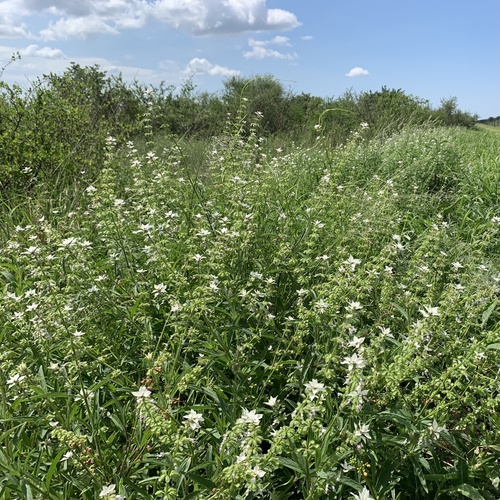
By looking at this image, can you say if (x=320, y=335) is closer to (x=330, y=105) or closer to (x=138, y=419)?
(x=138, y=419)

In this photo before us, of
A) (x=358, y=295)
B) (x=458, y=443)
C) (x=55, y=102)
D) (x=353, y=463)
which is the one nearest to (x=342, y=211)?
(x=358, y=295)

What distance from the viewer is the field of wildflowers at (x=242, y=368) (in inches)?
63.9

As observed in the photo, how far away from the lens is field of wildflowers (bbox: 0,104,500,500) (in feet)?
5.32

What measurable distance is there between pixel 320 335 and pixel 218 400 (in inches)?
26.0

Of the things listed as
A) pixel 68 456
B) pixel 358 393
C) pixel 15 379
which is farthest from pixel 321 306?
pixel 15 379

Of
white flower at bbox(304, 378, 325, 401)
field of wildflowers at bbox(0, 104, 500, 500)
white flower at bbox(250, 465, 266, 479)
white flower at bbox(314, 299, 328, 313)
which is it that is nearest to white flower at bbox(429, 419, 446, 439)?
field of wildflowers at bbox(0, 104, 500, 500)

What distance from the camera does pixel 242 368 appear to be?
2160 mm

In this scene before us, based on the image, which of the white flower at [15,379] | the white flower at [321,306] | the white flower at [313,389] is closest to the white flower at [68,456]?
the white flower at [15,379]

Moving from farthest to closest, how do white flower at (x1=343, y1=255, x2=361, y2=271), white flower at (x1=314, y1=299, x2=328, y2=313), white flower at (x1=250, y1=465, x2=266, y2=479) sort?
1. white flower at (x1=343, y1=255, x2=361, y2=271)
2. white flower at (x1=314, y1=299, x2=328, y2=313)
3. white flower at (x1=250, y1=465, x2=266, y2=479)

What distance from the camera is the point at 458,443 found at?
2021 millimetres

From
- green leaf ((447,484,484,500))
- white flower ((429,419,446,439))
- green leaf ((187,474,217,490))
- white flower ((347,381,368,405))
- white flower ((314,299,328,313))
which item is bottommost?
green leaf ((447,484,484,500))

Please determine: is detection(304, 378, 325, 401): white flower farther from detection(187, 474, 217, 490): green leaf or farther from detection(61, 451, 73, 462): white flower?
detection(61, 451, 73, 462): white flower

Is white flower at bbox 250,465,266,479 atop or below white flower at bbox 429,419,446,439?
atop

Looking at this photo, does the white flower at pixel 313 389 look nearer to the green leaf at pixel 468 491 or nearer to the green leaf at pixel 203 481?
the green leaf at pixel 203 481
